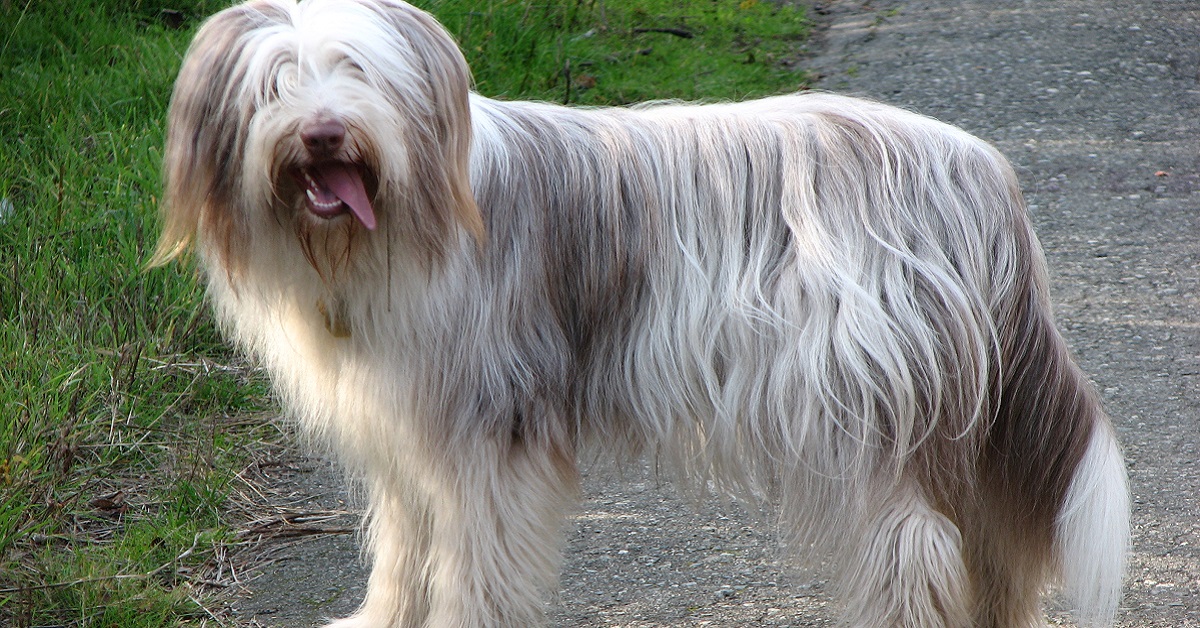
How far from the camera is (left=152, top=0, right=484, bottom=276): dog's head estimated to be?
2.54 metres

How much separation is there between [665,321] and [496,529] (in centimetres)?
67

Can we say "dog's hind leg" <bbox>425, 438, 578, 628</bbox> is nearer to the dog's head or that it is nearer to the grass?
the dog's head

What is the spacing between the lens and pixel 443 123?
9.02 ft

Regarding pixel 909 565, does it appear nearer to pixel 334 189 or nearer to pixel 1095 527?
pixel 1095 527

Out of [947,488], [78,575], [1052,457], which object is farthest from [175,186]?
[1052,457]

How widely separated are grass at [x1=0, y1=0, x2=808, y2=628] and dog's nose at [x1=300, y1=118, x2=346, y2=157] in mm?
1632

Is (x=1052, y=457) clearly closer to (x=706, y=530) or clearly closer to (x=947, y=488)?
(x=947, y=488)

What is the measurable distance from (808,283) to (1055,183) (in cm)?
421

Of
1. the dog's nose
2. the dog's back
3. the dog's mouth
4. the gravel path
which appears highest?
the dog's nose

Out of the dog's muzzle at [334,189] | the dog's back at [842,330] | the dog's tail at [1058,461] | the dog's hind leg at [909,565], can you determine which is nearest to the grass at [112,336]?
the dog's muzzle at [334,189]

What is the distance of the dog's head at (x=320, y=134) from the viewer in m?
2.54

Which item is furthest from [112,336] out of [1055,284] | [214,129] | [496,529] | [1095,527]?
[1055,284]

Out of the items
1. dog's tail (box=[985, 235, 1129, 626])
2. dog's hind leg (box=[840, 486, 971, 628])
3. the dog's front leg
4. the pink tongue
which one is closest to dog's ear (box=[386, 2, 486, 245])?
the pink tongue

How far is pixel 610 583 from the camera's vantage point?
3721 millimetres
